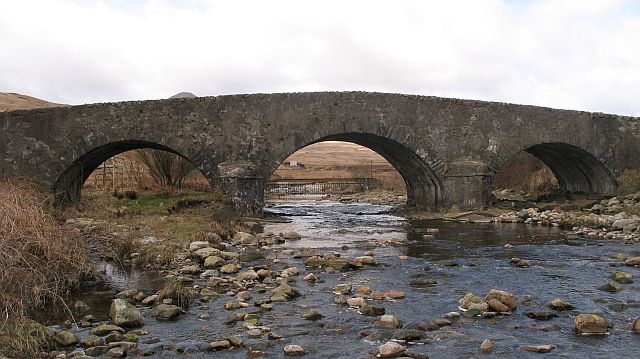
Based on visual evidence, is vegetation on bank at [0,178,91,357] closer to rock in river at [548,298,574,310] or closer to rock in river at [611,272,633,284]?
rock in river at [548,298,574,310]

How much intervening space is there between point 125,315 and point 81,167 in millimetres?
13986

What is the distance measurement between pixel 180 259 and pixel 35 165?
999 centimetres

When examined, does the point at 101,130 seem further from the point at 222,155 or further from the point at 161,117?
the point at 222,155

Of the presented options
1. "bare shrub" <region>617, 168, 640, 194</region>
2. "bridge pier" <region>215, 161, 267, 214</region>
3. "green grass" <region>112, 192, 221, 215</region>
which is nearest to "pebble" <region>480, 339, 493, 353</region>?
"green grass" <region>112, 192, 221, 215</region>

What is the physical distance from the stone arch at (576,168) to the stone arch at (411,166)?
389 centimetres

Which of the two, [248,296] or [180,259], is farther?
[180,259]

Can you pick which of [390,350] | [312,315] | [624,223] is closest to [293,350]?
[390,350]

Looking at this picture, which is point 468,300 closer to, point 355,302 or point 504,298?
point 504,298

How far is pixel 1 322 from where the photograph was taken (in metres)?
5.52

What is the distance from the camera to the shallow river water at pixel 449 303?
225 inches

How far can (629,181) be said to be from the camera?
2184cm

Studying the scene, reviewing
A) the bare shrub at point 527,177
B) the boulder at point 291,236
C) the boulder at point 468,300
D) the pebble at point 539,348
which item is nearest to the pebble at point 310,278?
the boulder at point 468,300

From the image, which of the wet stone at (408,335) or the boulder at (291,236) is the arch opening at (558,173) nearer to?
the boulder at (291,236)

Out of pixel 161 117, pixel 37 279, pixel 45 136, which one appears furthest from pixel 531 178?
pixel 37 279
